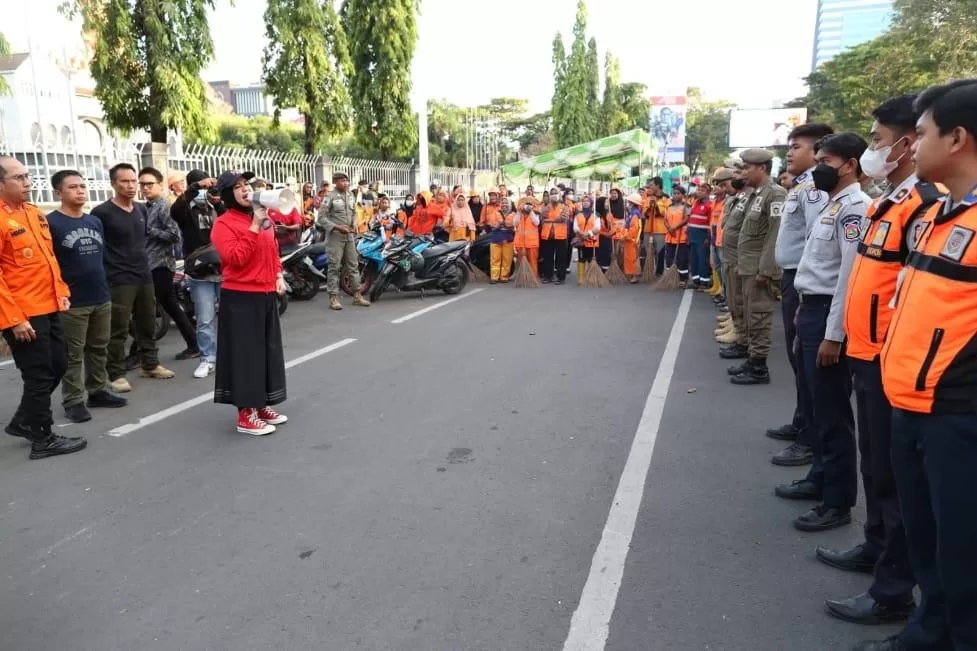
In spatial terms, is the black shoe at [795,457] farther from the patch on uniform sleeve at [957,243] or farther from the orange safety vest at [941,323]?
the patch on uniform sleeve at [957,243]

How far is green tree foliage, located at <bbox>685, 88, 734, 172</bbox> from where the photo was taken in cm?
7938

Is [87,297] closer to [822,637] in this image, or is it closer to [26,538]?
[26,538]

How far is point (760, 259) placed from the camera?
5762 millimetres

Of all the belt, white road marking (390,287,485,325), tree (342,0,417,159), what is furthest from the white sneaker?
tree (342,0,417,159)

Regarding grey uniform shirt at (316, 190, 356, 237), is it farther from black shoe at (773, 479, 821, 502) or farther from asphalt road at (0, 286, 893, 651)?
black shoe at (773, 479, 821, 502)

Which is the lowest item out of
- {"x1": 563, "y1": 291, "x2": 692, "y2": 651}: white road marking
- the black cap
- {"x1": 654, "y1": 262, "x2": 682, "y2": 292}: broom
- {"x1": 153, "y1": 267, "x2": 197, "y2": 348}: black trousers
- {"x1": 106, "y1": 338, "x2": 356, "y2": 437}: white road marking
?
{"x1": 106, "y1": 338, "x2": 356, "y2": 437}: white road marking

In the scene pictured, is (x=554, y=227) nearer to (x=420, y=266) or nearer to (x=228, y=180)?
(x=420, y=266)

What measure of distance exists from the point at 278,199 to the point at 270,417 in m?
1.58

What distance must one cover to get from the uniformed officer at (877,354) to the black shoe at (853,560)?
0.13 meters

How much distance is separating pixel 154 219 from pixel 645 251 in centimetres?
939

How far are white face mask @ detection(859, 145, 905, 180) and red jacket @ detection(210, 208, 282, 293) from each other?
352 cm

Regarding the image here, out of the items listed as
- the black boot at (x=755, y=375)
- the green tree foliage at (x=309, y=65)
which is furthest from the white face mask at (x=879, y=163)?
the green tree foliage at (x=309, y=65)

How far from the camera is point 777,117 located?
4016cm

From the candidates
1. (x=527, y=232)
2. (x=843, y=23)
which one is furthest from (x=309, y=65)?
(x=843, y=23)
